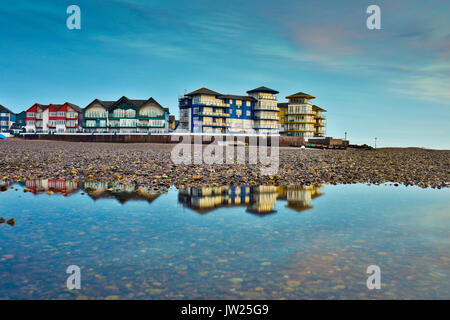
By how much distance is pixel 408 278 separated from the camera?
6184mm

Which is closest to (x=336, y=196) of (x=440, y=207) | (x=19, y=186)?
(x=440, y=207)

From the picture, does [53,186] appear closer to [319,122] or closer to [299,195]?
[299,195]

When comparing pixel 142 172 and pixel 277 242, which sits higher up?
pixel 142 172

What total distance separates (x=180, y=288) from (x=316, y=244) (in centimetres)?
385

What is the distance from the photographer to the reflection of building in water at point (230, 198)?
1221 cm

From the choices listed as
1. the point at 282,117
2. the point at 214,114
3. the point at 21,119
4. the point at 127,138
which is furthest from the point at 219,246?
the point at 21,119

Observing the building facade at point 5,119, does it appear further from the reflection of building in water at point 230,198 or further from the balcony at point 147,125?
the reflection of building in water at point 230,198

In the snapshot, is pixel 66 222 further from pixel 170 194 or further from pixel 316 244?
pixel 316 244

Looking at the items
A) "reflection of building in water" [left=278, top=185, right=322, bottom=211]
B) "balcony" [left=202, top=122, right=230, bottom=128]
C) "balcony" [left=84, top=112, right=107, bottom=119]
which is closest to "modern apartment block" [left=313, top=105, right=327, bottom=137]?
"balcony" [left=202, top=122, right=230, bottom=128]

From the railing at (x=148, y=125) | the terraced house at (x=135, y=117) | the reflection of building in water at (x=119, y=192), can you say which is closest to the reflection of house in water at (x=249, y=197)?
the reflection of building in water at (x=119, y=192)

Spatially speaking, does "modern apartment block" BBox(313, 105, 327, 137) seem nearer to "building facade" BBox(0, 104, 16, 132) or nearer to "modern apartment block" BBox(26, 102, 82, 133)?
"modern apartment block" BBox(26, 102, 82, 133)

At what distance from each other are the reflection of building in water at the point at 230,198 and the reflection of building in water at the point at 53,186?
4.97 m

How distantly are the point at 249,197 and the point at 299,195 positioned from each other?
2482mm

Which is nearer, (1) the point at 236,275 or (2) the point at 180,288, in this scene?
(2) the point at 180,288
